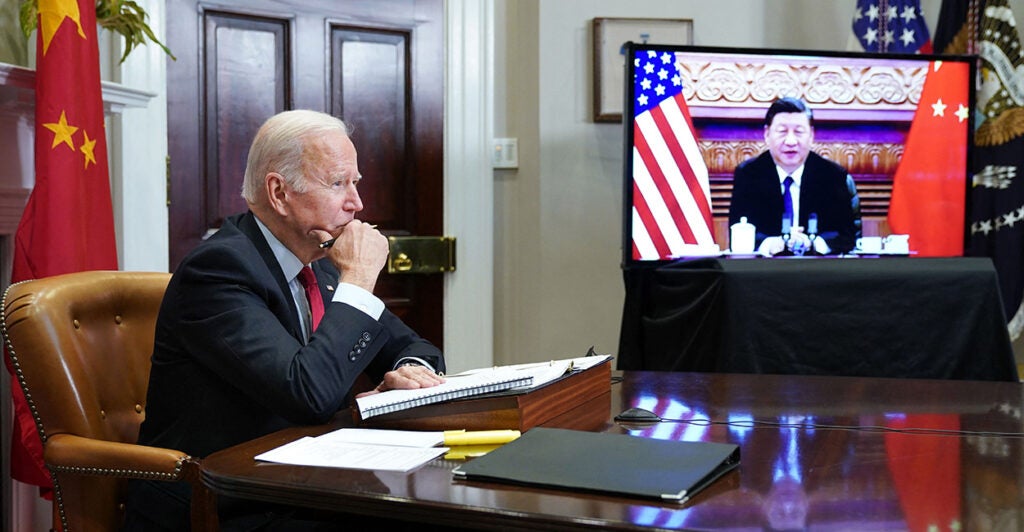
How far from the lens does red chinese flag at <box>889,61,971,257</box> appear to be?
371 centimetres

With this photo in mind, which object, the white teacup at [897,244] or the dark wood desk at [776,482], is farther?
the white teacup at [897,244]

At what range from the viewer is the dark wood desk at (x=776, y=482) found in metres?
1.02

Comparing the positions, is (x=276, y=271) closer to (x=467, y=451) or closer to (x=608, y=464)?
(x=467, y=451)

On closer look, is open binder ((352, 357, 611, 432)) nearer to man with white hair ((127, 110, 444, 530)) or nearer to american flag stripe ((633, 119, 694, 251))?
man with white hair ((127, 110, 444, 530))

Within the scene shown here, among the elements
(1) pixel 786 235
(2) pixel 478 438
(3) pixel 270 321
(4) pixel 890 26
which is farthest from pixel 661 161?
(2) pixel 478 438

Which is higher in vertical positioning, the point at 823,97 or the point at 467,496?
the point at 823,97

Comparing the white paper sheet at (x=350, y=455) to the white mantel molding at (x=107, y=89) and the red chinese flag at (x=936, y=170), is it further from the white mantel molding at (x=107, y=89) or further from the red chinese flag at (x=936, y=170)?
the red chinese flag at (x=936, y=170)

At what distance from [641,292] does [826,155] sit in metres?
0.83

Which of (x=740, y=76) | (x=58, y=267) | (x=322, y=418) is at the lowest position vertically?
(x=322, y=418)

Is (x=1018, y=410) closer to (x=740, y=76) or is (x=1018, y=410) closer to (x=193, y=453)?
(x=193, y=453)

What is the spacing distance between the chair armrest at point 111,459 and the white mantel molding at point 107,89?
1.25 meters

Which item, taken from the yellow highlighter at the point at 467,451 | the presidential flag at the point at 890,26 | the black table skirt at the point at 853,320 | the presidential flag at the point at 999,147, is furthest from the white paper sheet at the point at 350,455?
the presidential flag at the point at 890,26

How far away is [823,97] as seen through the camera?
3.63 metres

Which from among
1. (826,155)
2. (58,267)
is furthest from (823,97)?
(58,267)
